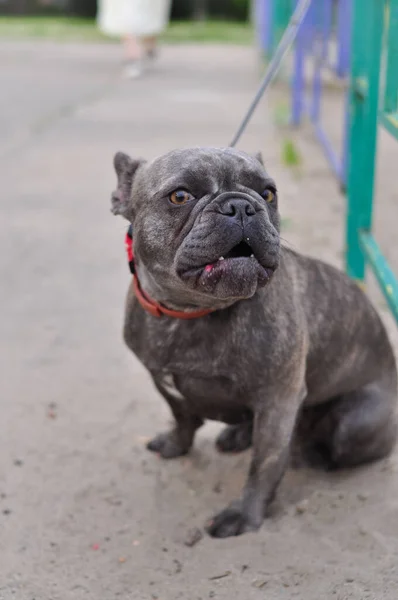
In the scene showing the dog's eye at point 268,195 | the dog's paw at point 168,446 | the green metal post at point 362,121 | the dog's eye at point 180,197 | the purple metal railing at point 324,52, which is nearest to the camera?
the dog's eye at point 180,197

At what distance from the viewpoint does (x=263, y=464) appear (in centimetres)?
280

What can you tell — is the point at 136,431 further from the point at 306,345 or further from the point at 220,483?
the point at 306,345

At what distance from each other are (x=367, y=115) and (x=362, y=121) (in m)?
0.14

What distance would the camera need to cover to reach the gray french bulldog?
2.41 m

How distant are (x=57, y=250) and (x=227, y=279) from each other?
3426 mm

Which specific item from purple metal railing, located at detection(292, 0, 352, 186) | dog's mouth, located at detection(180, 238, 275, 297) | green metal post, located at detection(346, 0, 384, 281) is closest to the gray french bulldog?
dog's mouth, located at detection(180, 238, 275, 297)

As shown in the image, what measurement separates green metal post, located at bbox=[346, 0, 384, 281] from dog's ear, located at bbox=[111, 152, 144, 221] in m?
1.78

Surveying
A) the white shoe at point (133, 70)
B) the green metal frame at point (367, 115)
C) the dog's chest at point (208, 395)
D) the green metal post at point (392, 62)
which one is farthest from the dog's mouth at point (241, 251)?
the white shoe at point (133, 70)

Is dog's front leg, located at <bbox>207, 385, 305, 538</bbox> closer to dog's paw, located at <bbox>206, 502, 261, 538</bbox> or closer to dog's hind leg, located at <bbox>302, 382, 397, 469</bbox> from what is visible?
dog's paw, located at <bbox>206, 502, 261, 538</bbox>

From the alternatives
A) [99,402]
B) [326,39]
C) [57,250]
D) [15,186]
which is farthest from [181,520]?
[326,39]

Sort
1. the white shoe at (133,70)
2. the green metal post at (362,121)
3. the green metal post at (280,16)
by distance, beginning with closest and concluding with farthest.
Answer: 1. the green metal post at (362,121)
2. the green metal post at (280,16)
3. the white shoe at (133,70)

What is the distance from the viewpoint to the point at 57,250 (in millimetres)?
5609

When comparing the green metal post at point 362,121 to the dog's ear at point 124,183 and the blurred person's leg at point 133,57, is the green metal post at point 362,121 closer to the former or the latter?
the dog's ear at point 124,183

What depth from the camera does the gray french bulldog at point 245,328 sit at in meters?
2.41
